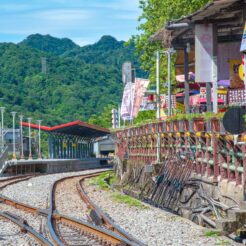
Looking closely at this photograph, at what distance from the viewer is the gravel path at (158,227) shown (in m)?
12.9

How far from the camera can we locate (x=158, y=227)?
49.6 feet

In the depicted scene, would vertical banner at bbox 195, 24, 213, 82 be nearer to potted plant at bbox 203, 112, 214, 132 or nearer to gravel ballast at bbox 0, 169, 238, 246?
potted plant at bbox 203, 112, 214, 132

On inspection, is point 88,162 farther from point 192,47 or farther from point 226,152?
point 226,152

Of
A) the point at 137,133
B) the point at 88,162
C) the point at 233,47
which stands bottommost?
the point at 88,162

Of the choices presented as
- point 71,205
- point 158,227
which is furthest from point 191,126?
point 158,227

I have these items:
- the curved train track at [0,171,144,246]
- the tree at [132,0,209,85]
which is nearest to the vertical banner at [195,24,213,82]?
the curved train track at [0,171,144,246]

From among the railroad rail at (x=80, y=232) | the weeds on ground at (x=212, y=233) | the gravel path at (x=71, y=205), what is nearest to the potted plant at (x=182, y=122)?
the gravel path at (x=71, y=205)

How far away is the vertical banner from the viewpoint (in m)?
23.1

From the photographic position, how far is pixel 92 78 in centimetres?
18050

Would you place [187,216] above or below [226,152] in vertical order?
below

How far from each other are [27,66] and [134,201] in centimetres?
15988

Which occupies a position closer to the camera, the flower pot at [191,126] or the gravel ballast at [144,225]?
the gravel ballast at [144,225]

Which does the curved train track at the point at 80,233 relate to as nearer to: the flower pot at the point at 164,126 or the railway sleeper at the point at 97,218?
the railway sleeper at the point at 97,218

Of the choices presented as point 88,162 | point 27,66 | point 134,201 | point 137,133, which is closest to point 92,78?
point 27,66
